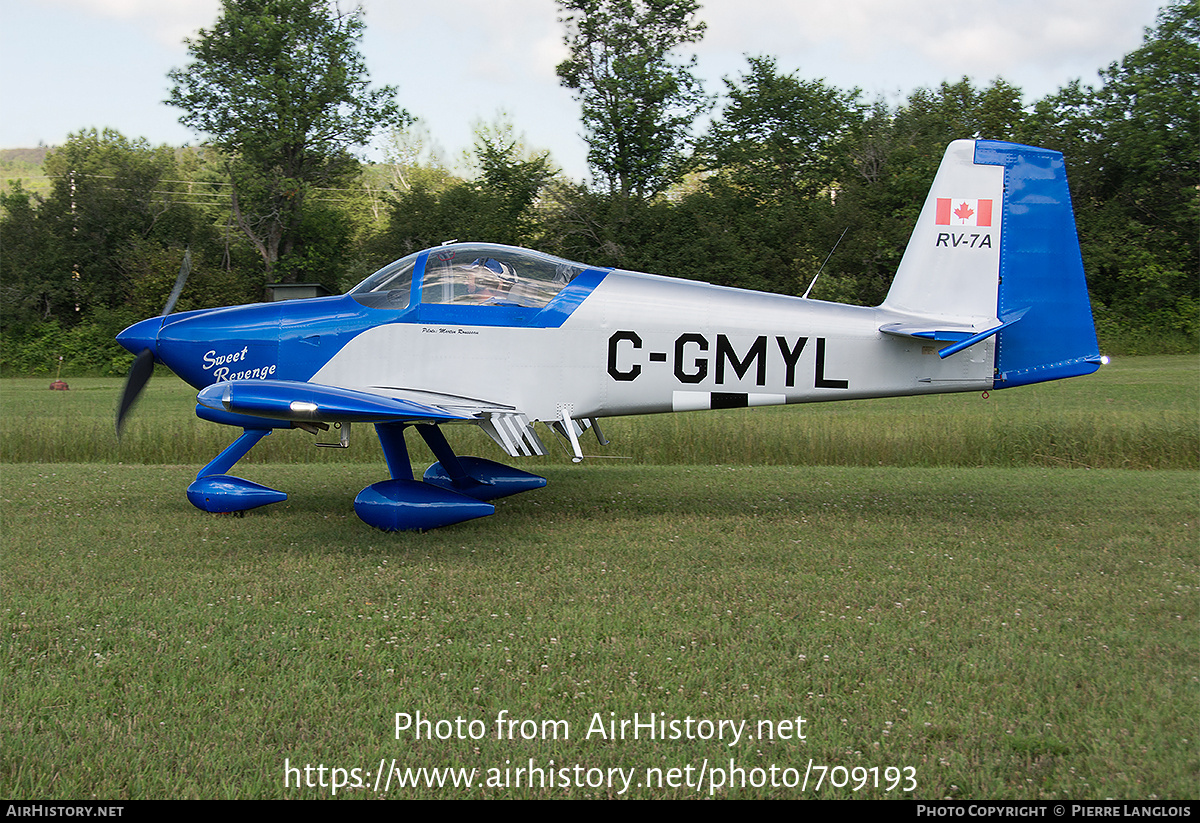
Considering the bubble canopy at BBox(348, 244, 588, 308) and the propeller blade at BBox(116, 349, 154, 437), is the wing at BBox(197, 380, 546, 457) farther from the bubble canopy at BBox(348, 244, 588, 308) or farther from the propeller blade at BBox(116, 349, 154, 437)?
the propeller blade at BBox(116, 349, 154, 437)

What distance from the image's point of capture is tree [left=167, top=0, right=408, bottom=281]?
39.6 meters

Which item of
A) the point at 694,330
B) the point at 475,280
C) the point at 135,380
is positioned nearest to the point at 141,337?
the point at 135,380

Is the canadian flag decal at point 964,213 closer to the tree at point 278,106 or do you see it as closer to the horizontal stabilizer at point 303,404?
the horizontal stabilizer at point 303,404

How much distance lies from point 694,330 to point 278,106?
123 ft

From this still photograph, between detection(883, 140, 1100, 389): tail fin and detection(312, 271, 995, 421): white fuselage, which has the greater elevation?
detection(883, 140, 1100, 389): tail fin

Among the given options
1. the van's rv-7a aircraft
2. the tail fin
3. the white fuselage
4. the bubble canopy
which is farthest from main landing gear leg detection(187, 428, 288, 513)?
the tail fin

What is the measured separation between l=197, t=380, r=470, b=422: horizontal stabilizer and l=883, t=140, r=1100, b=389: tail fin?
431 cm

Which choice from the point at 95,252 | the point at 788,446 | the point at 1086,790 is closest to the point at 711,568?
the point at 1086,790

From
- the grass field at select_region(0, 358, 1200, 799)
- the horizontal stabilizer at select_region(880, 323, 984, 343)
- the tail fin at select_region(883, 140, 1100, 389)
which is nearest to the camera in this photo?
the grass field at select_region(0, 358, 1200, 799)

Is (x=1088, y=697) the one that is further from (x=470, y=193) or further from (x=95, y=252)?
(x=95, y=252)

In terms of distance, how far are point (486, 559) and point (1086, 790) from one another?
426cm

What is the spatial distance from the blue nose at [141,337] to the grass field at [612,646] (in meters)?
1.54

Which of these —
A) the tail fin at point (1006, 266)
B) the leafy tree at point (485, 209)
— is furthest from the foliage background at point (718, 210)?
the tail fin at point (1006, 266)

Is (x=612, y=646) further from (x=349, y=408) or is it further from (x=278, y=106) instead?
(x=278, y=106)
